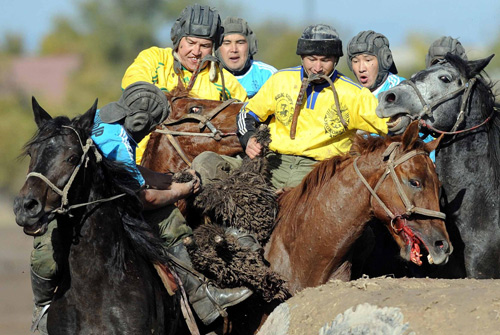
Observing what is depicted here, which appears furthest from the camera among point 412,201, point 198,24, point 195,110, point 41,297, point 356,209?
point 198,24

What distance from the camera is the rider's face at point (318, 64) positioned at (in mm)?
6734

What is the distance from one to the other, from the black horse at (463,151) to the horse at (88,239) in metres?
2.27

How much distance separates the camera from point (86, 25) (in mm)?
56000

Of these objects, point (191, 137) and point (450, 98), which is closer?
point (450, 98)

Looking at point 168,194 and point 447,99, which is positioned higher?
Answer: point 447,99

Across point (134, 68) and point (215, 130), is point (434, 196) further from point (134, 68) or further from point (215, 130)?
point (134, 68)

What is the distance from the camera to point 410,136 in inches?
231

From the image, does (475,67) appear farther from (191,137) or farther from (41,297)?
(41,297)

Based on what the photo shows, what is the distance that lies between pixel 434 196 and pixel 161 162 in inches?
103

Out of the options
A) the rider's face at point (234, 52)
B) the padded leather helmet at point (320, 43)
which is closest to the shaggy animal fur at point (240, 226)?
the padded leather helmet at point (320, 43)

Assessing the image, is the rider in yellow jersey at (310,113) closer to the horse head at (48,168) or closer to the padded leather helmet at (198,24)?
the padded leather helmet at (198,24)

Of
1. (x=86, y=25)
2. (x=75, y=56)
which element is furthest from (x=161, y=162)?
(x=86, y=25)

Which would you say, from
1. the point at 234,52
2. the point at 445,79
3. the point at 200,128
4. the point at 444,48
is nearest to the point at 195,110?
the point at 200,128

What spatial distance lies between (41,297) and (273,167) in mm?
2163
